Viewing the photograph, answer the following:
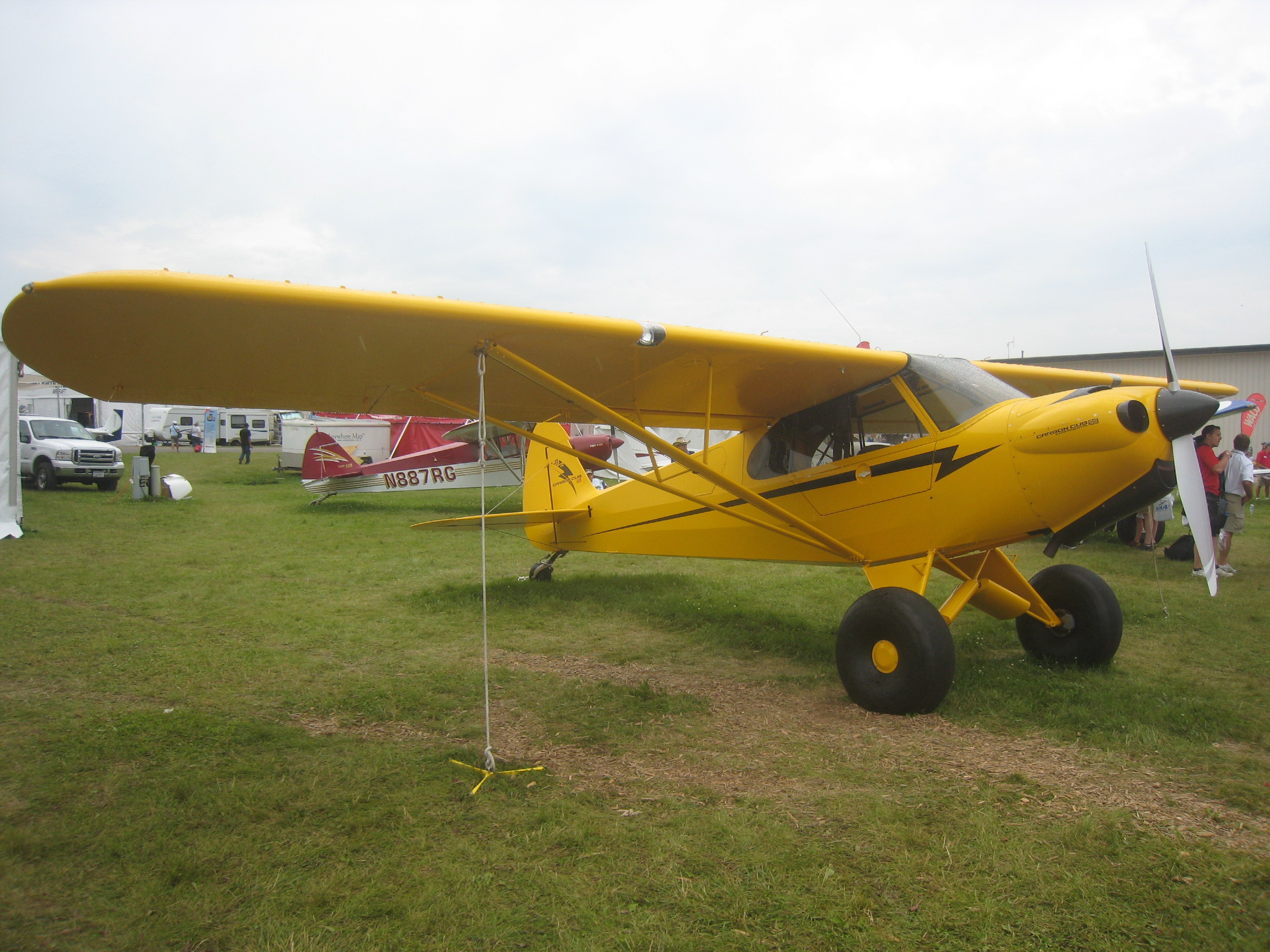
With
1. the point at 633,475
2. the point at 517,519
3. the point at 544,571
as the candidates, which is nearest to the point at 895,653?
the point at 633,475

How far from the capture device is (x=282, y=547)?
36.1ft

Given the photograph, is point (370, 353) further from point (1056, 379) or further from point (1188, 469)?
point (1056, 379)

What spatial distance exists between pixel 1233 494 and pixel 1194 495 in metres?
7.04

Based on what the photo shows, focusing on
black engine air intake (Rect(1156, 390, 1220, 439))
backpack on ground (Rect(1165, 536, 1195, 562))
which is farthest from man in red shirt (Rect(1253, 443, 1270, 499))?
black engine air intake (Rect(1156, 390, 1220, 439))

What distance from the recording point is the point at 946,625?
4.20m

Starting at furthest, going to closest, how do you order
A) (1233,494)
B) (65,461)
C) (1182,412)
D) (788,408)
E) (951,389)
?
1. (65,461)
2. (1233,494)
3. (788,408)
4. (951,389)
5. (1182,412)

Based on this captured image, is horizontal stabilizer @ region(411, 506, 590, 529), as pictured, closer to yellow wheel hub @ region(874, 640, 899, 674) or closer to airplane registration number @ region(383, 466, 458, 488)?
yellow wheel hub @ region(874, 640, 899, 674)

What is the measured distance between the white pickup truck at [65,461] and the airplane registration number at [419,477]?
687 cm

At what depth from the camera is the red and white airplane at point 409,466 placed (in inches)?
696

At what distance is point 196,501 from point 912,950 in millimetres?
17828

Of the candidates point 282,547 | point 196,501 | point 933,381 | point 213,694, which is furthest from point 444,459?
point 933,381

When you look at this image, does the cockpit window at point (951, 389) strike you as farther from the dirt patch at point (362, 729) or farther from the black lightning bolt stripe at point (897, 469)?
the dirt patch at point (362, 729)

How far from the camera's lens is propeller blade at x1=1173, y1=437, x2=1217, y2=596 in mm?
3822

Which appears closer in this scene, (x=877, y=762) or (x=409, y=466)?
(x=877, y=762)
